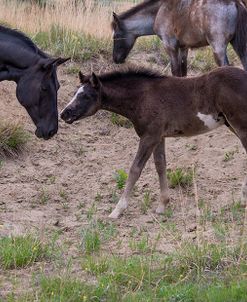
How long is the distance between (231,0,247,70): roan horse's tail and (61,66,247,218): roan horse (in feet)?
7.61

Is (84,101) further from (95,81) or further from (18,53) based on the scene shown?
(18,53)

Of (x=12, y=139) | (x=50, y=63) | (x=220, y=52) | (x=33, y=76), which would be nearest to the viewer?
(x=50, y=63)

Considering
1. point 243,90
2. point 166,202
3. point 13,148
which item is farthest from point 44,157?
point 243,90

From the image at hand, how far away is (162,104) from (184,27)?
10.1 ft

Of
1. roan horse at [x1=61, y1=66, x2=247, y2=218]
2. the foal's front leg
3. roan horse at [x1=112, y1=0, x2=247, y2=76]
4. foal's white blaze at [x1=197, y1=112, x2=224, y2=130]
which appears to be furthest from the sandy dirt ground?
roan horse at [x1=112, y1=0, x2=247, y2=76]

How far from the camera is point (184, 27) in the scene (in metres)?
11.8

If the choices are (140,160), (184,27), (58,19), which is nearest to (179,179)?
(140,160)

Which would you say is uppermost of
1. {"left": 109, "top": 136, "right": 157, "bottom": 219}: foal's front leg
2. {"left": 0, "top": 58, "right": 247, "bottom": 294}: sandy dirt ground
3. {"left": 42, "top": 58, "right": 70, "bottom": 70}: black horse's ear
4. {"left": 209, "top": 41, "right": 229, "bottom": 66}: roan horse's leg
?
{"left": 42, "top": 58, "right": 70, "bottom": 70}: black horse's ear

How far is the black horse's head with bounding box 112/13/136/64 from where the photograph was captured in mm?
13234

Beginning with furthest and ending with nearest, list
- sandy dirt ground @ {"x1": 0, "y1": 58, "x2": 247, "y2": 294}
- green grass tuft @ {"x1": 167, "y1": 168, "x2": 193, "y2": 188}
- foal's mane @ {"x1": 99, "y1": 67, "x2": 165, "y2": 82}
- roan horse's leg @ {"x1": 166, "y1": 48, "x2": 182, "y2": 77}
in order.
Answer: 1. roan horse's leg @ {"x1": 166, "y1": 48, "x2": 182, "y2": 77}
2. green grass tuft @ {"x1": 167, "y1": 168, "x2": 193, "y2": 188}
3. foal's mane @ {"x1": 99, "y1": 67, "x2": 165, "y2": 82}
4. sandy dirt ground @ {"x1": 0, "y1": 58, "x2": 247, "y2": 294}

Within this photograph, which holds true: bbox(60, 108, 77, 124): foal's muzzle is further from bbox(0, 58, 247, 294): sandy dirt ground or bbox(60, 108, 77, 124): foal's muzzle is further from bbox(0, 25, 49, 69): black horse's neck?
bbox(0, 58, 247, 294): sandy dirt ground

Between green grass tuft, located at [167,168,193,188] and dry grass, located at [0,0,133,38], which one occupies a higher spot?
dry grass, located at [0,0,133,38]

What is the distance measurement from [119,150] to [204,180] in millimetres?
1748

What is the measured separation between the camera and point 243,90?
865 cm
